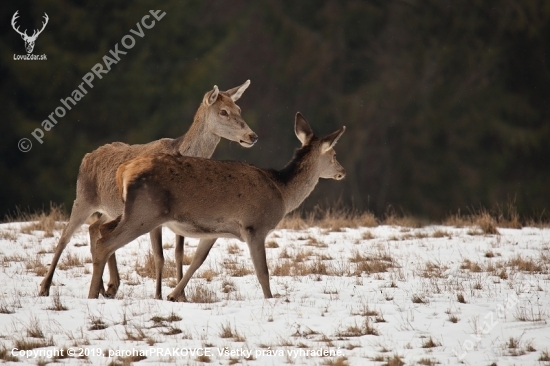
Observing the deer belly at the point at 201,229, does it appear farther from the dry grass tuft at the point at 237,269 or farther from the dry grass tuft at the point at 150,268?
the dry grass tuft at the point at 150,268

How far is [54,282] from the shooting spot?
1006 centimetres

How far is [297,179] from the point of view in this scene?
9.85 m

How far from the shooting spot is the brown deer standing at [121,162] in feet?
31.6

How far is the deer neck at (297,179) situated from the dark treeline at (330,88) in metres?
17.1

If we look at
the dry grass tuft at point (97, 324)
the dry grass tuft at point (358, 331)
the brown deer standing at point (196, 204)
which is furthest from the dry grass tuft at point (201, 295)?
the dry grass tuft at point (358, 331)

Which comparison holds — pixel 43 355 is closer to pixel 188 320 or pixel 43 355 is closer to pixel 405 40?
pixel 188 320

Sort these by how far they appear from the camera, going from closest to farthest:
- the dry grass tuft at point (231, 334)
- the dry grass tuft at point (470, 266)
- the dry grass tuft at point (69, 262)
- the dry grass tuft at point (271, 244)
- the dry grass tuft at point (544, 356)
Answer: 1. the dry grass tuft at point (544, 356)
2. the dry grass tuft at point (231, 334)
3. the dry grass tuft at point (470, 266)
4. the dry grass tuft at point (69, 262)
5. the dry grass tuft at point (271, 244)

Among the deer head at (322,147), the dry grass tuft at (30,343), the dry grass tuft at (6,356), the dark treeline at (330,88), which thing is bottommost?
the dry grass tuft at (6,356)

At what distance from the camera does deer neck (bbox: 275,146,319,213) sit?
9.73 m

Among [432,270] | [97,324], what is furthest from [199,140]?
[97,324]

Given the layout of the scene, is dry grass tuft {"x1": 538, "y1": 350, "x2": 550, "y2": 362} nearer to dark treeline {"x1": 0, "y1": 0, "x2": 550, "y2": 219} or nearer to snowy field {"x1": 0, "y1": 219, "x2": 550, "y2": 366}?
snowy field {"x1": 0, "y1": 219, "x2": 550, "y2": 366}

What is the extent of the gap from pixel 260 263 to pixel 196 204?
2.76 ft

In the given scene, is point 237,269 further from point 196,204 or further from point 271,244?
point 196,204

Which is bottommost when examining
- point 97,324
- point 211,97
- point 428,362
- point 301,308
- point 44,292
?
point 428,362
